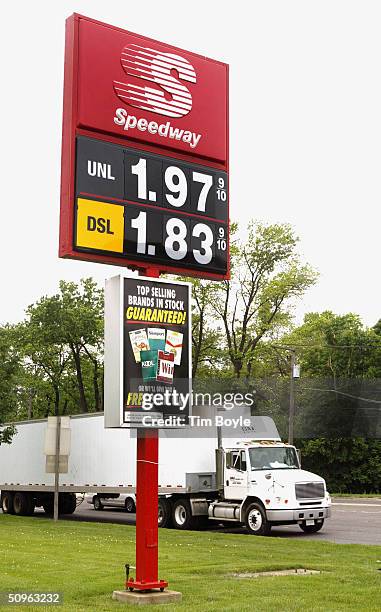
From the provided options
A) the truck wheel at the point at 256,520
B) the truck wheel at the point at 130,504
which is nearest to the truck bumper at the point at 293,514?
the truck wheel at the point at 256,520

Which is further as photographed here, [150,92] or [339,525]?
[339,525]

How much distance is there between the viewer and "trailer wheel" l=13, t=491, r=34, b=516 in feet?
112

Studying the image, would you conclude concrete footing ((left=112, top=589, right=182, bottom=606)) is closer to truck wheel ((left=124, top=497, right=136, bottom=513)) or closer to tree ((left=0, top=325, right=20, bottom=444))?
truck wheel ((left=124, top=497, right=136, bottom=513))

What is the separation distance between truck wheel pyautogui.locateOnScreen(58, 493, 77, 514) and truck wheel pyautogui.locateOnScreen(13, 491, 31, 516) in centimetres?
130

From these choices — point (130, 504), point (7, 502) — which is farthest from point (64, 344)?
point (130, 504)

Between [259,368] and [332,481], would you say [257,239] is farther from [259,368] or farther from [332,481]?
[332,481]

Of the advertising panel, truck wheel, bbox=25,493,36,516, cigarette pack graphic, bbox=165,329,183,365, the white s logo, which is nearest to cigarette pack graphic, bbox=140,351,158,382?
the advertising panel

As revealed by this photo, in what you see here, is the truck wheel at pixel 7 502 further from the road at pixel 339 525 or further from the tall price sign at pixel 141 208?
the tall price sign at pixel 141 208

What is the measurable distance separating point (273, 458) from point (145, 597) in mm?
13903

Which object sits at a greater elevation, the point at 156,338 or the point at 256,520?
the point at 156,338

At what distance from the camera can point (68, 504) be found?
110 feet

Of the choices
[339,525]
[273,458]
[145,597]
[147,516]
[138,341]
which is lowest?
[145,597]

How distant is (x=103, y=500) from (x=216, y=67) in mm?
24507

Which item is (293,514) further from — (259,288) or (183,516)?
(259,288)
